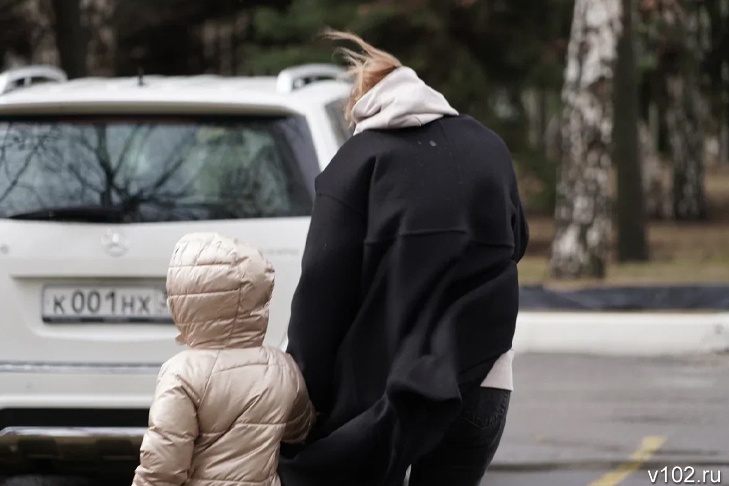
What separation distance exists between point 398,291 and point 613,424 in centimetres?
505

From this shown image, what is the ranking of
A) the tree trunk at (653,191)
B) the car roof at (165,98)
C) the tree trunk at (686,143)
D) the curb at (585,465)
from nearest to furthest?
the car roof at (165,98) → the curb at (585,465) → the tree trunk at (686,143) → the tree trunk at (653,191)

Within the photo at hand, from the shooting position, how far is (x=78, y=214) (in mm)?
5395

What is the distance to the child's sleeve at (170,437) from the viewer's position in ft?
10.7

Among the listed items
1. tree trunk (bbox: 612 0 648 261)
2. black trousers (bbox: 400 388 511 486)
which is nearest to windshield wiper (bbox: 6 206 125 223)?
black trousers (bbox: 400 388 511 486)

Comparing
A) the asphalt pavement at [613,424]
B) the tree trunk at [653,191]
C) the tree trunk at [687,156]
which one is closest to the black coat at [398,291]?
the asphalt pavement at [613,424]

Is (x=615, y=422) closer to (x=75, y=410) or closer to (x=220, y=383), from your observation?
(x=75, y=410)

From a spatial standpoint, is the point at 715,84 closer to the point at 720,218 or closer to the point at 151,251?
the point at 720,218

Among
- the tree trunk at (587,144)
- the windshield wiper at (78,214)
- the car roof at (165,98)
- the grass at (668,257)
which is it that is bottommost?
the grass at (668,257)

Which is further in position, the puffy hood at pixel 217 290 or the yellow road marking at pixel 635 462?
the yellow road marking at pixel 635 462

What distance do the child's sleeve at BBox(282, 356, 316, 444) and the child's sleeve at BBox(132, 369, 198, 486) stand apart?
0.23m

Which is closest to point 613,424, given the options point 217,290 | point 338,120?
point 338,120

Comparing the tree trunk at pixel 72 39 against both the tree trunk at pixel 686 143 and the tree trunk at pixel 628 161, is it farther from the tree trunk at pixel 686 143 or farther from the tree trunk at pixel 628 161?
the tree trunk at pixel 686 143

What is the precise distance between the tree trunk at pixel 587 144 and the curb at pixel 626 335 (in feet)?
16.2

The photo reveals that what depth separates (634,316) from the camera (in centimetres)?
1116
